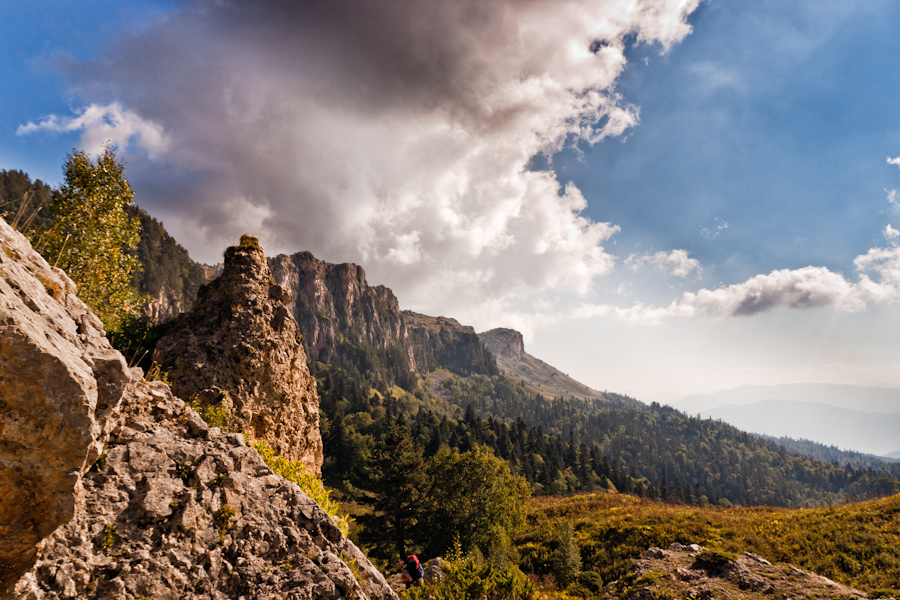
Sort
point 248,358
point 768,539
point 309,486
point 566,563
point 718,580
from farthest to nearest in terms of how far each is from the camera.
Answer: point 566,563 < point 768,539 < point 718,580 < point 248,358 < point 309,486

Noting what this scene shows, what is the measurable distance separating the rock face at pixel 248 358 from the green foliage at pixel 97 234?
3.03 meters

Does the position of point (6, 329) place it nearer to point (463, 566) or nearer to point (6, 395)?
point (6, 395)

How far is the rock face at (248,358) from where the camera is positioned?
14.0m

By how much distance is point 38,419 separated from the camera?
16.1ft

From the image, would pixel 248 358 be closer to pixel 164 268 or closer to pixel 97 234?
pixel 97 234

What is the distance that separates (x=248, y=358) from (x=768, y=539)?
3619cm

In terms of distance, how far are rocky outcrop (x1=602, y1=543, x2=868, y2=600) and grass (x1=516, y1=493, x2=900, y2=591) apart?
6.71 feet

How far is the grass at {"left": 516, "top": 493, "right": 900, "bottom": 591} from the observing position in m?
20.2

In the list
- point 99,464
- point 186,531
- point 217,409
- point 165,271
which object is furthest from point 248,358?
point 165,271

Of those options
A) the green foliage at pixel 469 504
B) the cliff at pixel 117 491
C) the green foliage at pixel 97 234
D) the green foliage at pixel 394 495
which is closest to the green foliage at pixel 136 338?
the green foliage at pixel 97 234

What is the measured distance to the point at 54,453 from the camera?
505cm

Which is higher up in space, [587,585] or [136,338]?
[136,338]

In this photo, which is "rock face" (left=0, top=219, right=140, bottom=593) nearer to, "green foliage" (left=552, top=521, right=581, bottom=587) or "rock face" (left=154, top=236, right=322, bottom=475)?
"rock face" (left=154, top=236, right=322, bottom=475)

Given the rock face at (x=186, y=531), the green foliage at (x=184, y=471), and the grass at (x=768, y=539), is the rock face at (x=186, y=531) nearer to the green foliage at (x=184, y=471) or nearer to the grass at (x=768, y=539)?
the green foliage at (x=184, y=471)
